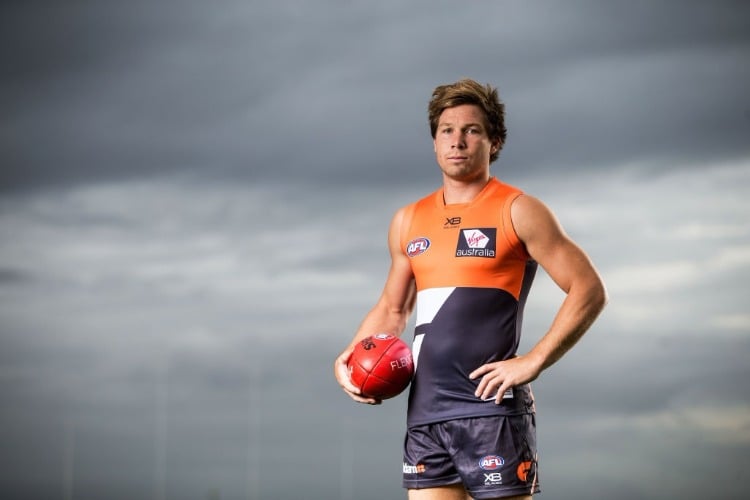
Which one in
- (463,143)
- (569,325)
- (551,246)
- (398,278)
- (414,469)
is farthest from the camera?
(398,278)

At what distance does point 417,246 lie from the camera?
515 centimetres

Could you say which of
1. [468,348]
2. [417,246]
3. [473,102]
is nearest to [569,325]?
[468,348]

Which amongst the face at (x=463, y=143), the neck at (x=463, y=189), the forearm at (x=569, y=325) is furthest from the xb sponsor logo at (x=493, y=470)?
the face at (x=463, y=143)

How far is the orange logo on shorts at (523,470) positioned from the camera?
476cm

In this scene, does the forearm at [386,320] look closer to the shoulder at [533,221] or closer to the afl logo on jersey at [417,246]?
the afl logo on jersey at [417,246]

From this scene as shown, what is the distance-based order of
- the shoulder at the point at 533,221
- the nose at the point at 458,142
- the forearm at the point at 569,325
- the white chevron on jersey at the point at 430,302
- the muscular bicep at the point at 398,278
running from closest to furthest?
the forearm at the point at 569,325 < the shoulder at the point at 533,221 < the white chevron on jersey at the point at 430,302 < the nose at the point at 458,142 < the muscular bicep at the point at 398,278

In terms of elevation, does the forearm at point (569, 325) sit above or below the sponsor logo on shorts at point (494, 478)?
above

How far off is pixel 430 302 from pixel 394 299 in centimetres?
46

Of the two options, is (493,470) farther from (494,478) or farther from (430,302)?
(430,302)

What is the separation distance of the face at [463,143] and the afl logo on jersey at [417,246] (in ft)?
1.17

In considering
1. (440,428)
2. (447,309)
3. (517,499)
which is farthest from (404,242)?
(517,499)

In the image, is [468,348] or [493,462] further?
[468,348]

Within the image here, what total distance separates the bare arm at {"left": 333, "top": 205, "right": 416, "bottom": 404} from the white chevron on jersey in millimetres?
304

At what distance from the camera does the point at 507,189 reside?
506 cm
